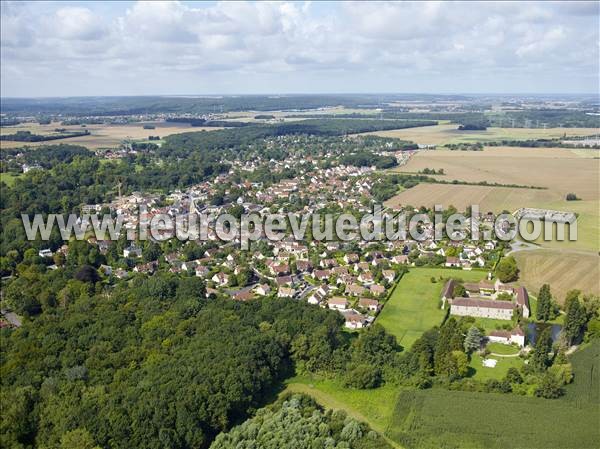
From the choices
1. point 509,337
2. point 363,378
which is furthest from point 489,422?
point 509,337

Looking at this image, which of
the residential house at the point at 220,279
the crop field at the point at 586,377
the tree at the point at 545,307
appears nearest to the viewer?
the crop field at the point at 586,377

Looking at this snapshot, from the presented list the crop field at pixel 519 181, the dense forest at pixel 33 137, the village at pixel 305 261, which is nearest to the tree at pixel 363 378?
the village at pixel 305 261

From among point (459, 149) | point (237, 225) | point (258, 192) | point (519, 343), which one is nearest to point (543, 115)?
point (459, 149)

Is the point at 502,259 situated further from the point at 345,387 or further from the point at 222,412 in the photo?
the point at 222,412

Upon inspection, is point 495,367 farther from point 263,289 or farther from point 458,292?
Result: point 263,289

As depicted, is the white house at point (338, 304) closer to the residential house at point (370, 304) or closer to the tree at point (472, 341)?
the residential house at point (370, 304)

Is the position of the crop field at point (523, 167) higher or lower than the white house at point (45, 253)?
higher
